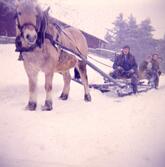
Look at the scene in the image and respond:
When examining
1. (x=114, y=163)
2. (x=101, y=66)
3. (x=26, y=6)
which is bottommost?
(x=114, y=163)

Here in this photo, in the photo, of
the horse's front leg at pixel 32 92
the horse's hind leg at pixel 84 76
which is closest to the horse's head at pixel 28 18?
the horse's front leg at pixel 32 92

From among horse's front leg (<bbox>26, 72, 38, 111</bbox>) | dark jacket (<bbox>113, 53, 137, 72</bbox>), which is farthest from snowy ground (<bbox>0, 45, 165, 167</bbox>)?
dark jacket (<bbox>113, 53, 137, 72</bbox>)

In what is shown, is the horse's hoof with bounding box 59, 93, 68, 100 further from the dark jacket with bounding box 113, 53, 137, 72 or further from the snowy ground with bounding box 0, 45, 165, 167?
the dark jacket with bounding box 113, 53, 137, 72

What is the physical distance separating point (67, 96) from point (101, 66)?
1.44ft

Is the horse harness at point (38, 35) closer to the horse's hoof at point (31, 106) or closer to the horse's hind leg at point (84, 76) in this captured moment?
the horse's hoof at point (31, 106)

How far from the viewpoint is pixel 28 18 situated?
7.80 ft

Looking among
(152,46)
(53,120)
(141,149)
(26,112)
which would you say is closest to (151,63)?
(152,46)

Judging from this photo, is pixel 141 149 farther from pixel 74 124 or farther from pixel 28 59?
pixel 28 59

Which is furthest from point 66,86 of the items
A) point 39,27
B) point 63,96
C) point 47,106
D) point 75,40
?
point 39,27

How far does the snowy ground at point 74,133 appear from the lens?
2.01 meters

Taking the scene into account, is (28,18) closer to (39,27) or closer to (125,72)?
(39,27)

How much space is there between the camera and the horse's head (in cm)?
232

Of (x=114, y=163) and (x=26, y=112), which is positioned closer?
(x=114, y=163)

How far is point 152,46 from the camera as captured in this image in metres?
2.28
